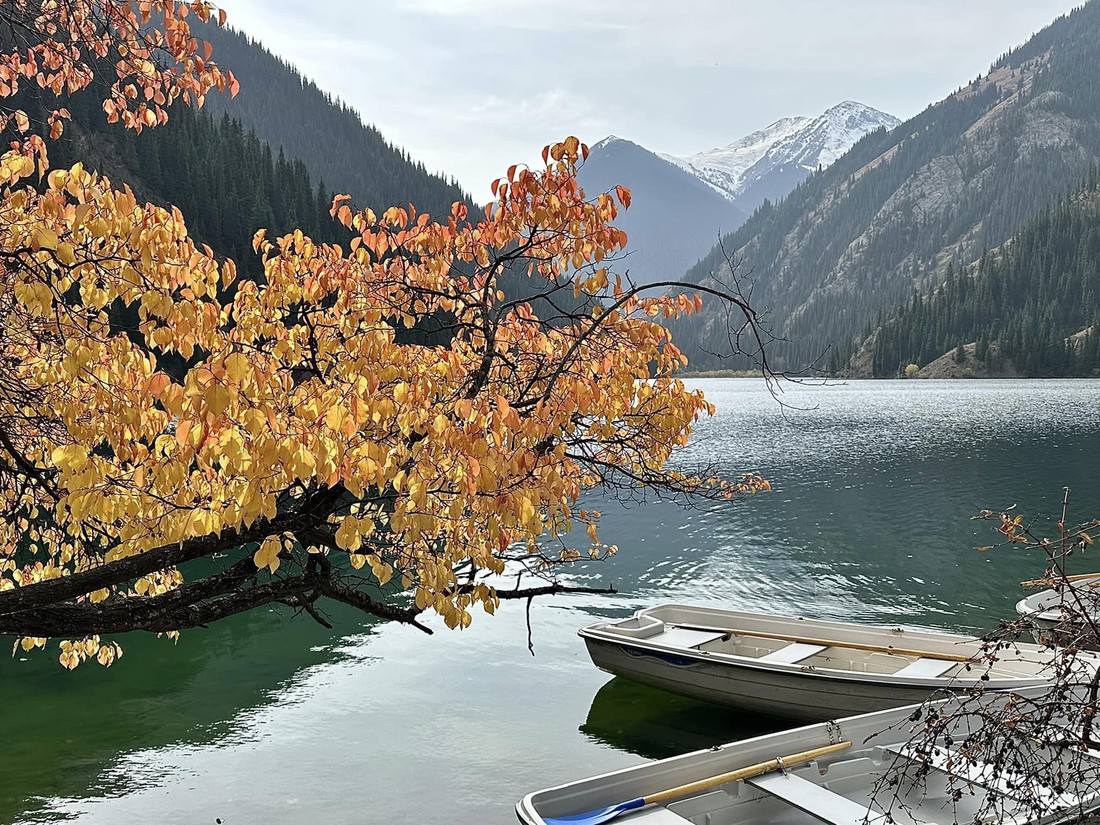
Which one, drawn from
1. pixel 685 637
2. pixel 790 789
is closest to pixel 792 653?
pixel 685 637

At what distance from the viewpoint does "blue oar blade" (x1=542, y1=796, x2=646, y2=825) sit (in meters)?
8.52

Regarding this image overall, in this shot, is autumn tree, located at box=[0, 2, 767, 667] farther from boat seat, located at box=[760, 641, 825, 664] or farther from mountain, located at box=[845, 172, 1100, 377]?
mountain, located at box=[845, 172, 1100, 377]

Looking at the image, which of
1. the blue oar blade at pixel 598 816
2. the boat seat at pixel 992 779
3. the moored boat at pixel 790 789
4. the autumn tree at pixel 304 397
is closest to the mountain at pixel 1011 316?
the moored boat at pixel 790 789

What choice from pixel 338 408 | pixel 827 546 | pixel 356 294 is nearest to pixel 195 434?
pixel 338 408

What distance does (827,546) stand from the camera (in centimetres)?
3225

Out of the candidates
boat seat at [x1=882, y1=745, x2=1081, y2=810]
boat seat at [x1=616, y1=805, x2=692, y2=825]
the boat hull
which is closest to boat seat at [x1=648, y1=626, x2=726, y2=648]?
the boat hull

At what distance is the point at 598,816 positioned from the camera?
8672 mm

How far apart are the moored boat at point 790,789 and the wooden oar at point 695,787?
1 cm

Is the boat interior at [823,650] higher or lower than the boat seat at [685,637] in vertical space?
lower

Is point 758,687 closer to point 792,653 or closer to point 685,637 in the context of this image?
point 792,653

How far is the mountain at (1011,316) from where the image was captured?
16200cm

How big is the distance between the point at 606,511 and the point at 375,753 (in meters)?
27.1

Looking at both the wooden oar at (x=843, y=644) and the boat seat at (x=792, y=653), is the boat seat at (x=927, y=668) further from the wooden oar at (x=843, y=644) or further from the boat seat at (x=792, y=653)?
the boat seat at (x=792, y=653)

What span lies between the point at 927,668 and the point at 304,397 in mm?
12661
